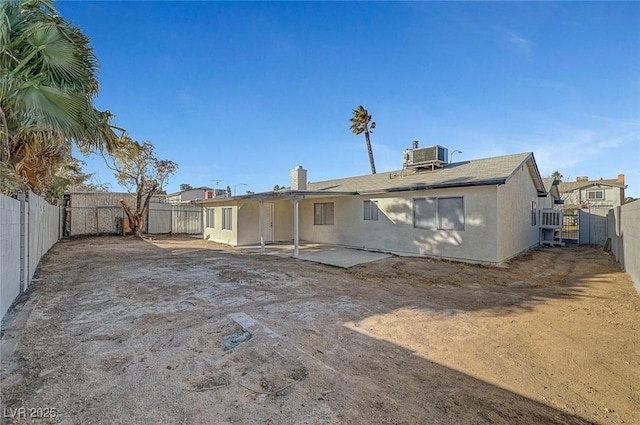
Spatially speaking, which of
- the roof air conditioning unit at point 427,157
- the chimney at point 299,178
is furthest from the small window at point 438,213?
the chimney at point 299,178

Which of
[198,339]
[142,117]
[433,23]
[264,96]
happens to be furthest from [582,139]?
[142,117]

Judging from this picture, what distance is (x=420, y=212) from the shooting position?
11.1 meters

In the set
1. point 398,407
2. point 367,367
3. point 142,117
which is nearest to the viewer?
point 398,407

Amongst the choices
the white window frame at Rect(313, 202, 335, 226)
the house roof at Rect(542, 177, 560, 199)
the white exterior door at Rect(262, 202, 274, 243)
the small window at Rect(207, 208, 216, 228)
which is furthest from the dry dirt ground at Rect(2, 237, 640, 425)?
the house roof at Rect(542, 177, 560, 199)

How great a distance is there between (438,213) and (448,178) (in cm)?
137

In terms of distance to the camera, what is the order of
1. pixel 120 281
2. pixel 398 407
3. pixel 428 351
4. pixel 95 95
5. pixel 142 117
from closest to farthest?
pixel 398 407
pixel 428 351
pixel 120 281
pixel 95 95
pixel 142 117

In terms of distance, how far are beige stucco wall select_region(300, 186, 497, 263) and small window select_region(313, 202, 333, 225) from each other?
212mm

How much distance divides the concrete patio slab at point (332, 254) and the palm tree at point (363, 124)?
15350 mm

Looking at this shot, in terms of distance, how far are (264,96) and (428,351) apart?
46.2ft

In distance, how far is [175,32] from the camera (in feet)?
32.9

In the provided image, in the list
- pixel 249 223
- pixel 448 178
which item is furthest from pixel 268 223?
pixel 448 178

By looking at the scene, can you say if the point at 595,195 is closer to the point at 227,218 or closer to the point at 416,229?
the point at 416,229

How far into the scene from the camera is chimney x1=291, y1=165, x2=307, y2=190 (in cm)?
1436

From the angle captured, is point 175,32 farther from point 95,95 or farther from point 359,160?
point 359,160
